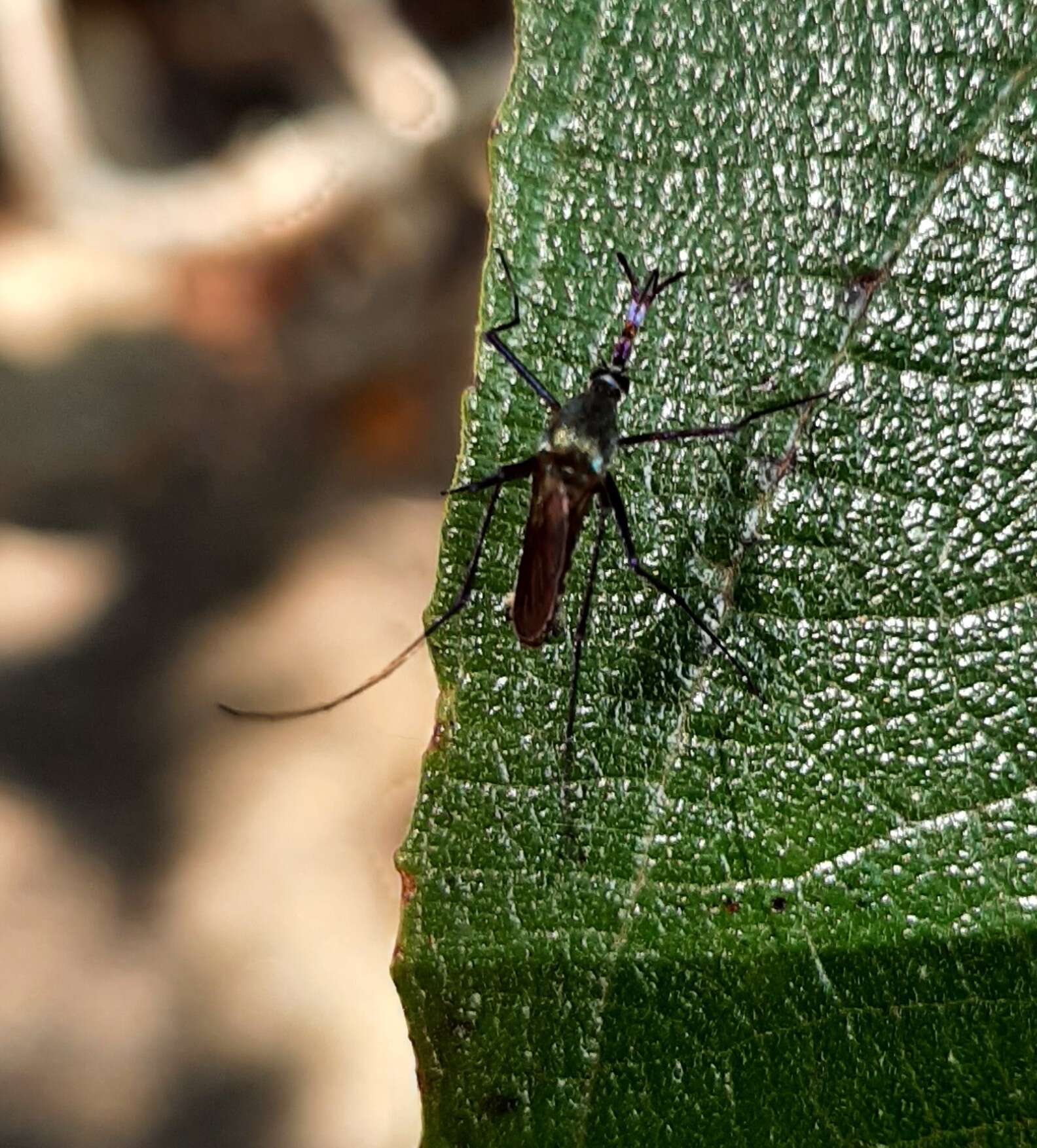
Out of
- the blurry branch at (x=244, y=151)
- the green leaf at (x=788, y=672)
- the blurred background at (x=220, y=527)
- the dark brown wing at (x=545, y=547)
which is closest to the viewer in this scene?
the green leaf at (x=788, y=672)

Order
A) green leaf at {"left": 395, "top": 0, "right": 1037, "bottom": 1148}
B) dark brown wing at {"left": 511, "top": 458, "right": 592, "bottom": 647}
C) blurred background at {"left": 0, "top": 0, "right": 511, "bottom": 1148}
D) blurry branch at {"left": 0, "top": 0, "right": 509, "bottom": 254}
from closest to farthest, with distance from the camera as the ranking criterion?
green leaf at {"left": 395, "top": 0, "right": 1037, "bottom": 1148}
dark brown wing at {"left": 511, "top": 458, "right": 592, "bottom": 647}
blurred background at {"left": 0, "top": 0, "right": 511, "bottom": 1148}
blurry branch at {"left": 0, "top": 0, "right": 509, "bottom": 254}

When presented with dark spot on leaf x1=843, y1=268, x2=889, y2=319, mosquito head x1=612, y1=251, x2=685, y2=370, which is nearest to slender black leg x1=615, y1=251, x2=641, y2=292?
mosquito head x1=612, y1=251, x2=685, y2=370

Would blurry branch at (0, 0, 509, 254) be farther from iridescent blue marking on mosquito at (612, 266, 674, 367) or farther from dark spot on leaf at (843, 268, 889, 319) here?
dark spot on leaf at (843, 268, 889, 319)

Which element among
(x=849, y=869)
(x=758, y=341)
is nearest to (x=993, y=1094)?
(x=849, y=869)

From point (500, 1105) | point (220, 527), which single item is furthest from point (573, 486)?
point (220, 527)

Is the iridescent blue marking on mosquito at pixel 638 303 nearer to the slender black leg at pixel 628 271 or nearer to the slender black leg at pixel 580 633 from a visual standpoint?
the slender black leg at pixel 628 271

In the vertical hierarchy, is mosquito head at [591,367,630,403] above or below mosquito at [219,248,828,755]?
above

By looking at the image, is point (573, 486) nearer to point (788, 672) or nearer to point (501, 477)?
point (501, 477)

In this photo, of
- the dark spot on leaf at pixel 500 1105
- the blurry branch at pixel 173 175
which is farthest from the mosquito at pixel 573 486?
the blurry branch at pixel 173 175
